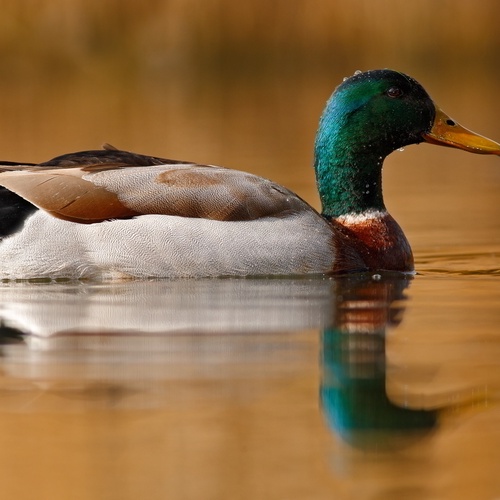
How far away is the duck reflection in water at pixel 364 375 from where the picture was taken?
17.4 feet

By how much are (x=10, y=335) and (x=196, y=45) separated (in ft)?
65.6

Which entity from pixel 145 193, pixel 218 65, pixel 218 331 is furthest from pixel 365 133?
pixel 218 65

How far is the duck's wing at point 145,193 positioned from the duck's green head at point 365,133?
706mm

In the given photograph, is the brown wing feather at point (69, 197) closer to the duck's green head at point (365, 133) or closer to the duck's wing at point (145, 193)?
the duck's wing at point (145, 193)

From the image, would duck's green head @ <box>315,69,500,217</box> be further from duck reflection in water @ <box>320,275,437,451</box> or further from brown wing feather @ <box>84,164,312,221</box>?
duck reflection in water @ <box>320,275,437,451</box>

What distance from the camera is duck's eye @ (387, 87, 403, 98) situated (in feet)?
30.0

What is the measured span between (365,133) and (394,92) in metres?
0.33

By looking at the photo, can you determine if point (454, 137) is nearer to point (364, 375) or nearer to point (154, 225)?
point (154, 225)

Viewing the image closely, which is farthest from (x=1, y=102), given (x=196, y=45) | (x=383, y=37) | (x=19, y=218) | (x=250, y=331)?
(x=250, y=331)

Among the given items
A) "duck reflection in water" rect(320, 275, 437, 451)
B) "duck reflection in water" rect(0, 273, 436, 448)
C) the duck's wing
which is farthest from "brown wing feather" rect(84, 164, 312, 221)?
"duck reflection in water" rect(320, 275, 437, 451)

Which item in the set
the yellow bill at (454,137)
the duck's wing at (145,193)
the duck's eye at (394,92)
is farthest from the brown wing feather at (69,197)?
the yellow bill at (454,137)

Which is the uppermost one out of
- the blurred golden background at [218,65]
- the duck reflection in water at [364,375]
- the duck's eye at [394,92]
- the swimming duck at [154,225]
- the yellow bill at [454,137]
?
the blurred golden background at [218,65]

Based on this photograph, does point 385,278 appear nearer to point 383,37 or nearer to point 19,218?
point 19,218

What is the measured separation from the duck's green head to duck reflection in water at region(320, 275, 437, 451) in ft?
3.30
